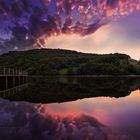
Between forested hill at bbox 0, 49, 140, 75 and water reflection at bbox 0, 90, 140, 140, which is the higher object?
forested hill at bbox 0, 49, 140, 75

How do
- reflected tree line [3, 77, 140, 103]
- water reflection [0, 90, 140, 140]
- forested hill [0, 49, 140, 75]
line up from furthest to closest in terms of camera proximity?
forested hill [0, 49, 140, 75]
reflected tree line [3, 77, 140, 103]
water reflection [0, 90, 140, 140]

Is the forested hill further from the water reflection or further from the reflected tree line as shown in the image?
the water reflection

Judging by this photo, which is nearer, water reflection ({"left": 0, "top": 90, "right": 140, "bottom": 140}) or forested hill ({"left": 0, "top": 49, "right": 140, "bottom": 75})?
water reflection ({"left": 0, "top": 90, "right": 140, "bottom": 140})

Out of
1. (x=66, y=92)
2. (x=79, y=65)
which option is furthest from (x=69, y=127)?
(x=79, y=65)

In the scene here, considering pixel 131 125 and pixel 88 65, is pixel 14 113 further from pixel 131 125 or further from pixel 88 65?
pixel 88 65

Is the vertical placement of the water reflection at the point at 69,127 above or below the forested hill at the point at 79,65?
below

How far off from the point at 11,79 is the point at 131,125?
3769cm

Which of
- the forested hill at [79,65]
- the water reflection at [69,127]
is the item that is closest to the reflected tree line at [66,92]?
the water reflection at [69,127]

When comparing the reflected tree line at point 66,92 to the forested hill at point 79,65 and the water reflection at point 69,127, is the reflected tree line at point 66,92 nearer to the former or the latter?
the water reflection at point 69,127

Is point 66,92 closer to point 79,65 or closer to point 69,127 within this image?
point 69,127

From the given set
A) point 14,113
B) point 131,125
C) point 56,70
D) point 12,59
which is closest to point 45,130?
point 131,125

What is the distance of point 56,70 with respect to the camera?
17125 centimetres

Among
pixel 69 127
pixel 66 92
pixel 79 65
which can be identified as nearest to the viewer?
pixel 69 127

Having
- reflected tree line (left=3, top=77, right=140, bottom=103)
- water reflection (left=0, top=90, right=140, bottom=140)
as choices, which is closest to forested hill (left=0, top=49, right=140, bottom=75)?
reflected tree line (left=3, top=77, right=140, bottom=103)
